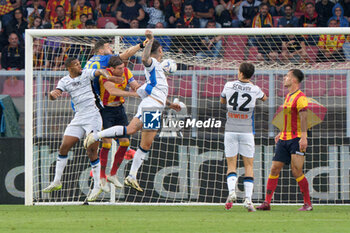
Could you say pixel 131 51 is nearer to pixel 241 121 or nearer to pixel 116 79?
pixel 116 79

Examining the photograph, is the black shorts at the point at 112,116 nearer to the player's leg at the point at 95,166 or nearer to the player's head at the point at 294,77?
the player's leg at the point at 95,166

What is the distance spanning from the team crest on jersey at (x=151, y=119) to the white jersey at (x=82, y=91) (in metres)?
0.91

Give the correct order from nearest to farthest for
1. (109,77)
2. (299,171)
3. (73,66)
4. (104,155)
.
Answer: (299,171) → (109,77) → (73,66) → (104,155)

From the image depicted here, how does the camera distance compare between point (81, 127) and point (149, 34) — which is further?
point (81, 127)

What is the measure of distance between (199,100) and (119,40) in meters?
1.66

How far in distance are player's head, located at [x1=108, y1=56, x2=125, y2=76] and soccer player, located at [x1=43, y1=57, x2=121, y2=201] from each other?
15cm

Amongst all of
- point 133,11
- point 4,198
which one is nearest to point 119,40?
point 4,198

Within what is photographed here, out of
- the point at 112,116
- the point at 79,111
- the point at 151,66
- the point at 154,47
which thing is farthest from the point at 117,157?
the point at 154,47

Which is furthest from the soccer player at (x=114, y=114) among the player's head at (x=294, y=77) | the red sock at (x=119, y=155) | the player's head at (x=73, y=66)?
the player's head at (x=294, y=77)

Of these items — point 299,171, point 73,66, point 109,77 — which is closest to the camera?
point 299,171

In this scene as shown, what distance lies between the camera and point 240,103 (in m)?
9.36
